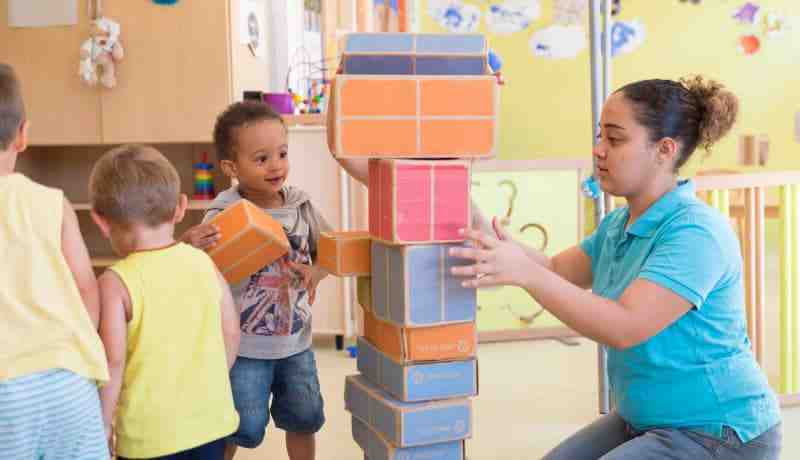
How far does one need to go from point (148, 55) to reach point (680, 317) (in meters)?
2.68

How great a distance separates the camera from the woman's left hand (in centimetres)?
148

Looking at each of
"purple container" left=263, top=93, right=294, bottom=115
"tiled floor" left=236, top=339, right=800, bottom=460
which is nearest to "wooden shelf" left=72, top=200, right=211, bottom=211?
"purple container" left=263, top=93, right=294, bottom=115

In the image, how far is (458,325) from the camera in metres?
1.71

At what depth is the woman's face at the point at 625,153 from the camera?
63.9 inches

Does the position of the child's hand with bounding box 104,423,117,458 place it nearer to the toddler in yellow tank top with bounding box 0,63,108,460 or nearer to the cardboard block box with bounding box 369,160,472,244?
the toddler in yellow tank top with bounding box 0,63,108,460

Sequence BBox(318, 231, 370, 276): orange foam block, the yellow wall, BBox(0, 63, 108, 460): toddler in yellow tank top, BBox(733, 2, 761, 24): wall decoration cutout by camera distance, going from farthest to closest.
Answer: BBox(733, 2, 761, 24): wall decoration cutout, the yellow wall, BBox(318, 231, 370, 276): orange foam block, BBox(0, 63, 108, 460): toddler in yellow tank top

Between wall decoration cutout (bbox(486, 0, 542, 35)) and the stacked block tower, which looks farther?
wall decoration cutout (bbox(486, 0, 542, 35))

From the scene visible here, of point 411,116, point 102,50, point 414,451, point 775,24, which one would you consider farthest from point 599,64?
point 775,24

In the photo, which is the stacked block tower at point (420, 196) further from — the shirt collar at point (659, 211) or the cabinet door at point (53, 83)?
the cabinet door at point (53, 83)

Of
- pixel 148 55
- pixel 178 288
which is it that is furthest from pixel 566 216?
pixel 178 288

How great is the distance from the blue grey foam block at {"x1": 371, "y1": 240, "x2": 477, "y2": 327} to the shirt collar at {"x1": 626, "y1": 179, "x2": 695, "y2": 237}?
1.06ft

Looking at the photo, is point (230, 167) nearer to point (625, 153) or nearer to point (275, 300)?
point (275, 300)

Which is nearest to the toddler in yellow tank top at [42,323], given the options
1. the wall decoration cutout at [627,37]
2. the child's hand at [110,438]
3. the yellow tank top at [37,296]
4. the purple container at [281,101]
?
the yellow tank top at [37,296]

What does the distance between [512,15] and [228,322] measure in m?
3.62
